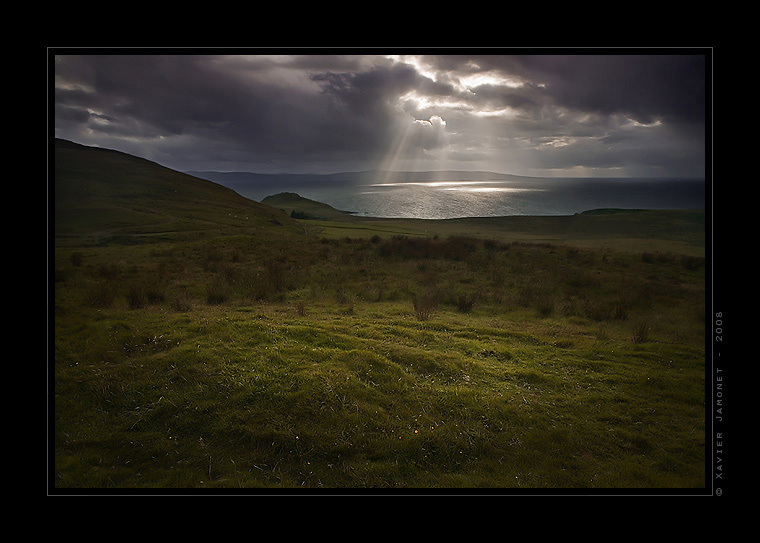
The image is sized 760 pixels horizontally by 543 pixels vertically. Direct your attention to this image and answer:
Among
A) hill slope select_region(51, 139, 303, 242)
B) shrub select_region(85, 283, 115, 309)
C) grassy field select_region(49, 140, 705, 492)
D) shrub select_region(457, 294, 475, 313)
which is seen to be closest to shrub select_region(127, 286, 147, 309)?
grassy field select_region(49, 140, 705, 492)

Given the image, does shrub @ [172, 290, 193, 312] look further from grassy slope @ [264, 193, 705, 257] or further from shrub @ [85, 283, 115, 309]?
grassy slope @ [264, 193, 705, 257]

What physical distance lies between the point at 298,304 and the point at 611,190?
15.2 metres

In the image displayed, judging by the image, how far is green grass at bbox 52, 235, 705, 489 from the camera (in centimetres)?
412

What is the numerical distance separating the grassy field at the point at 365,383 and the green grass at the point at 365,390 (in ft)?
0.09

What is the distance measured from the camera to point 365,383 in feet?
17.3

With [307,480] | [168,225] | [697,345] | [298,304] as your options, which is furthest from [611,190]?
[168,225]

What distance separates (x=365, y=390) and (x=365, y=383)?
0.16 metres

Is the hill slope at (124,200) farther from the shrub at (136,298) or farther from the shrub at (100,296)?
the shrub at (136,298)

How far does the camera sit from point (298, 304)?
30.2 feet

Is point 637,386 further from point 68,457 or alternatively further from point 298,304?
point 68,457

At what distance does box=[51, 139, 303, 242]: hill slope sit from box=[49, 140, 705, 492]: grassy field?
0.30 m

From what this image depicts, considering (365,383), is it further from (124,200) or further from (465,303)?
(124,200)

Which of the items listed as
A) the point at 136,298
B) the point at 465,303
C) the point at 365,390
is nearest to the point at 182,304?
the point at 136,298

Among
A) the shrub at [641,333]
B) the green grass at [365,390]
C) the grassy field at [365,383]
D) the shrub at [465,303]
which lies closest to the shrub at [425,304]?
the grassy field at [365,383]
